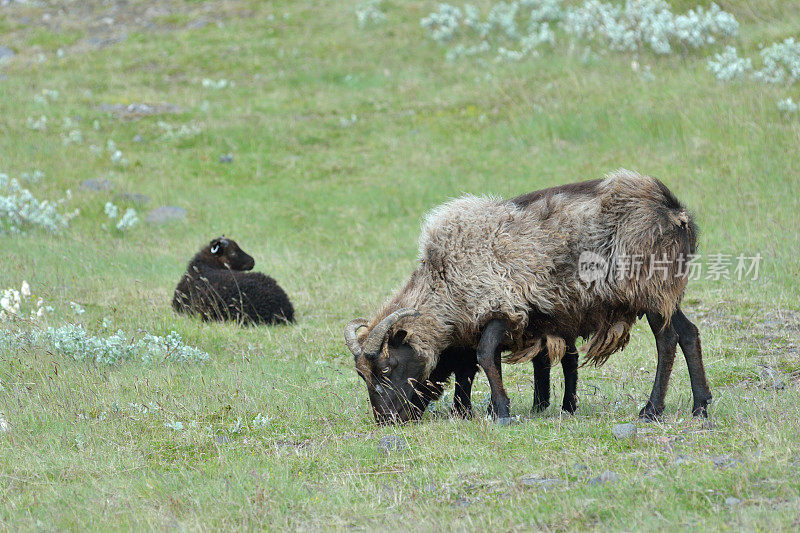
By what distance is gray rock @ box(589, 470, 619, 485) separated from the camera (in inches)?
212

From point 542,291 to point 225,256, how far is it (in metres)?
7.12

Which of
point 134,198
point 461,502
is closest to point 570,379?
point 461,502

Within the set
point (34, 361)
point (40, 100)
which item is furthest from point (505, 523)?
point (40, 100)

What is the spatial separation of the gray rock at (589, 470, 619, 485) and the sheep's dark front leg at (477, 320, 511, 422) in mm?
1912

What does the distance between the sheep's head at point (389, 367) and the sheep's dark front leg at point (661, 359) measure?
190 cm

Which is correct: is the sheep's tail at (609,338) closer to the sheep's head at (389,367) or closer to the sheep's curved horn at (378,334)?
the sheep's head at (389,367)

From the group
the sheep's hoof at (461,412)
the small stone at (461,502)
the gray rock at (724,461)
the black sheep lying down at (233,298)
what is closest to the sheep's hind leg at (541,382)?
the sheep's hoof at (461,412)

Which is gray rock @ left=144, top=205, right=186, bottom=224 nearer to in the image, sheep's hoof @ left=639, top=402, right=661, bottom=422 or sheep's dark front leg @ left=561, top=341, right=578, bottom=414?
sheep's dark front leg @ left=561, top=341, right=578, bottom=414

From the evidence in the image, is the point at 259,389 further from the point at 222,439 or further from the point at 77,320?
the point at 77,320

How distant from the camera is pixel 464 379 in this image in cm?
820

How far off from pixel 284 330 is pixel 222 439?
14.0ft

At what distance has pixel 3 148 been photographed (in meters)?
19.6

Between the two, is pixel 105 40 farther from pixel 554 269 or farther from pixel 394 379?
pixel 554 269

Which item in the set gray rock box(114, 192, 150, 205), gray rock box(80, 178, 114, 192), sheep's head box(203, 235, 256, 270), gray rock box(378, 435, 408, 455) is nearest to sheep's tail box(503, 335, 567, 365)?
gray rock box(378, 435, 408, 455)
